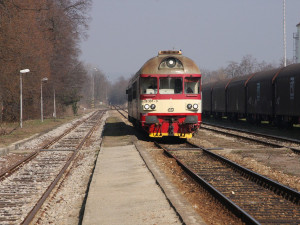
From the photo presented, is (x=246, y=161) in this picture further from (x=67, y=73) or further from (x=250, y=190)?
(x=67, y=73)

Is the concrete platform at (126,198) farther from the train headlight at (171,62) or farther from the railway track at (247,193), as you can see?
the train headlight at (171,62)

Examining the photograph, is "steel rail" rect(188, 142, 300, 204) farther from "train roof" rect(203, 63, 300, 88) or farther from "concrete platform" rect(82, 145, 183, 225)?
"train roof" rect(203, 63, 300, 88)

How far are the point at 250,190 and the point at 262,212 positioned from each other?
185cm

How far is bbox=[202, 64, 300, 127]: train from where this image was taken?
23.3m

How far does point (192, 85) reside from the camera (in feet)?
60.8

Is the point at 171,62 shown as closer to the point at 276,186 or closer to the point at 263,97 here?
the point at 276,186

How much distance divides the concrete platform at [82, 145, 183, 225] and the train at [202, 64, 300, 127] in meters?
12.8

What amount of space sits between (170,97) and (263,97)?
11436 mm

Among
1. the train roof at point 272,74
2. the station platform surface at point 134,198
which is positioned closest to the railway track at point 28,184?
the station platform surface at point 134,198

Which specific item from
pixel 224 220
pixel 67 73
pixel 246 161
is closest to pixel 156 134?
pixel 246 161

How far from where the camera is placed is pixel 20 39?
3238cm

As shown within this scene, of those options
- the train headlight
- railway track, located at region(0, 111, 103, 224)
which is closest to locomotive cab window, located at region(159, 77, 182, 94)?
the train headlight

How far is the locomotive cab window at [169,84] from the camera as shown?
18438mm

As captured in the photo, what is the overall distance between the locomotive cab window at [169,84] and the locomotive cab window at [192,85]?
0.80 feet
